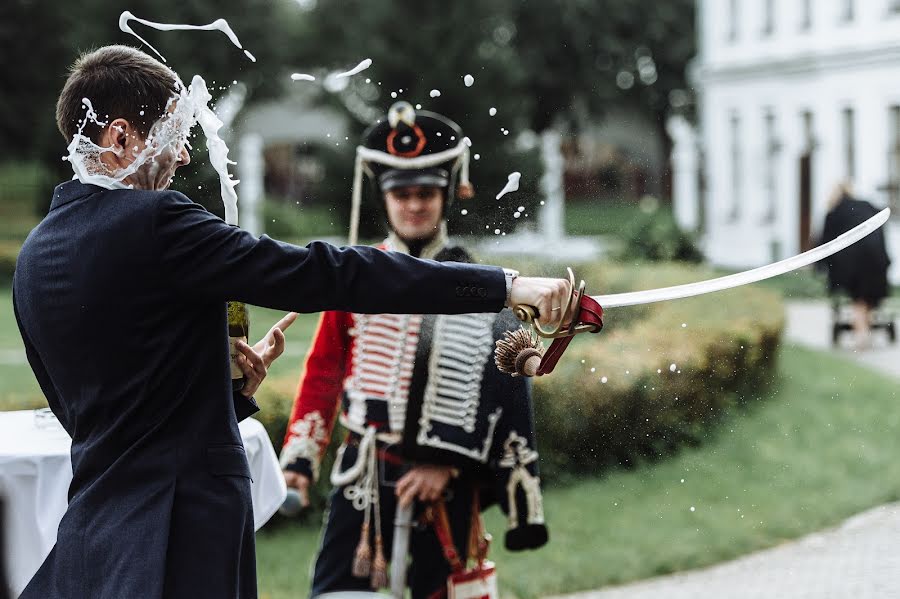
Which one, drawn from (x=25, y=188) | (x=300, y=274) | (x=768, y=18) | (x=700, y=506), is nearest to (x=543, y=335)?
(x=300, y=274)

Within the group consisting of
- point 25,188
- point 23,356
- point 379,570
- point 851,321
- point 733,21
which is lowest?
point 25,188

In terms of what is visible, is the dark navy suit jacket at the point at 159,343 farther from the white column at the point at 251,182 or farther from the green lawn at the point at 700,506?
the white column at the point at 251,182

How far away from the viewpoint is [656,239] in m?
10.4

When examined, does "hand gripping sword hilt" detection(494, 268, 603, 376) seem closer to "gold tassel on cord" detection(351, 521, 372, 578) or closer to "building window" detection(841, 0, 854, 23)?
"gold tassel on cord" detection(351, 521, 372, 578)

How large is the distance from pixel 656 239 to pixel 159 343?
823 cm

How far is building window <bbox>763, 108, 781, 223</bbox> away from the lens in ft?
68.0

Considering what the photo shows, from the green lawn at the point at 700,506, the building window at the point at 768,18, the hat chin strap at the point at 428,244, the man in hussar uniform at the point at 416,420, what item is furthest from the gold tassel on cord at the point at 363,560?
the building window at the point at 768,18

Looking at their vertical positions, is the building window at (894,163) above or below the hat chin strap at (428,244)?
below

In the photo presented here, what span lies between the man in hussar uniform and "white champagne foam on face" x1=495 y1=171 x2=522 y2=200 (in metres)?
0.13

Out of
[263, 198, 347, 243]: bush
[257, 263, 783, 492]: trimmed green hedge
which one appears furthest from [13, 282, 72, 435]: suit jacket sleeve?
[257, 263, 783, 492]: trimmed green hedge

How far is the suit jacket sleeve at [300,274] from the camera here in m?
2.45

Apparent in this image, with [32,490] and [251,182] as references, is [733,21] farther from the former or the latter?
[32,490]

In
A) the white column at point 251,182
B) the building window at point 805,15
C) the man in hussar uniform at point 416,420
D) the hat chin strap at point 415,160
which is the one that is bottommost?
the white column at point 251,182

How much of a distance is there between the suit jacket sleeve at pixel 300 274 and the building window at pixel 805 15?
16.0 meters
